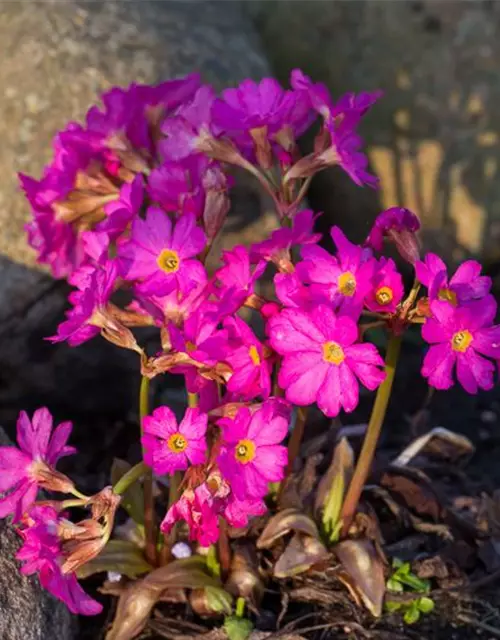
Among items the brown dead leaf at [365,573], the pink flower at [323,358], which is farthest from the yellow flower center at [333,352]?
the brown dead leaf at [365,573]

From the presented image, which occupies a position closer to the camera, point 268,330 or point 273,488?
point 268,330

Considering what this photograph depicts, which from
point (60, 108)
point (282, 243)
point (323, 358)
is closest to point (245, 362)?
point (323, 358)

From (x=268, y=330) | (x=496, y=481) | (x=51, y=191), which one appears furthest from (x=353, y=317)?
(x=496, y=481)

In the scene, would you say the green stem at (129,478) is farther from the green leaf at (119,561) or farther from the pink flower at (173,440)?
the green leaf at (119,561)

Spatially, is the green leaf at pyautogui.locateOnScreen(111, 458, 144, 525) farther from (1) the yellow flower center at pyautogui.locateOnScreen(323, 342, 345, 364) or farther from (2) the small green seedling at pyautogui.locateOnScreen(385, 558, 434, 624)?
(1) the yellow flower center at pyautogui.locateOnScreen(323, 342, 345, 364)

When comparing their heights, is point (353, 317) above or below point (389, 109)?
above

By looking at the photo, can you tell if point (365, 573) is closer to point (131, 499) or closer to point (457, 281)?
point (131, 499)

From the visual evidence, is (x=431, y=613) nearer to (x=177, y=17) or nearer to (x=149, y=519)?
(x=149, y=519)

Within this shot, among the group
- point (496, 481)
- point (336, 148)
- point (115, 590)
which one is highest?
point (336, 148)
